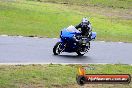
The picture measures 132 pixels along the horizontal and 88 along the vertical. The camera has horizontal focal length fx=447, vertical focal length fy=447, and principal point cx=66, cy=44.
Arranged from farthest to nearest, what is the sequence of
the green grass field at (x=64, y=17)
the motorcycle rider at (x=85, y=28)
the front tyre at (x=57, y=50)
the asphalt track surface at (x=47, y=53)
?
the green grass field at (x=64, y=17) < the motorcycle rider at (x=85, y=28) < the front tyre at (x=57, y=50) < the asphalt track surface at (x=47, y=53)

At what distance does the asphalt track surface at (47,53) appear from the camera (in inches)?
633

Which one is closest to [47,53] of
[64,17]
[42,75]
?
[42,75]

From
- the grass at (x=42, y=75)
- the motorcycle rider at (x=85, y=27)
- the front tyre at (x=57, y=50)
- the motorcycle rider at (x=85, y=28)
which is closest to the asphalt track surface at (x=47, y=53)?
the front tyre at (x=57, y=50)

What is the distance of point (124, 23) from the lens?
42.0 m

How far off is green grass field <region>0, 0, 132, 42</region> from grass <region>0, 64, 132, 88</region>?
15.0m

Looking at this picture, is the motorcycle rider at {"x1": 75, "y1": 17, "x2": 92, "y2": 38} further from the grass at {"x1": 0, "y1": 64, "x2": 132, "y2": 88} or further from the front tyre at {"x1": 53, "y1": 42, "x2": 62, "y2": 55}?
the grass at {"x1": 0, "y1": 64, "x2": 132, "y2": 88}

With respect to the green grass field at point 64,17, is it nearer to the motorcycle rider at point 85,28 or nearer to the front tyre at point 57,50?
the motorcycle rider at point 85,28

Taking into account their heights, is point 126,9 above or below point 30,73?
below

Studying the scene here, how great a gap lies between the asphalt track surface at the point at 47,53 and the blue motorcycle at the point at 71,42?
0.25 metres

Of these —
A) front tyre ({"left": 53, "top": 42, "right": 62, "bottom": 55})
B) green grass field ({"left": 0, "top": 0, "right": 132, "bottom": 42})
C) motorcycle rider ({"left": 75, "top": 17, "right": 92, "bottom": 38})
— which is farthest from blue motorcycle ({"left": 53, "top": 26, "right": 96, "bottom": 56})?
green grass field ({"left": 0, "top": 0, "right": 132, "bottom": 42})

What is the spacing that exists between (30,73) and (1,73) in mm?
783

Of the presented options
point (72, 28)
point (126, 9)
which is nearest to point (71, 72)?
point (72, 28)

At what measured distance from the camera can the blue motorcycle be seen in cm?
1775

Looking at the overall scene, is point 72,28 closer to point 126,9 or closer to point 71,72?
point 71,72
